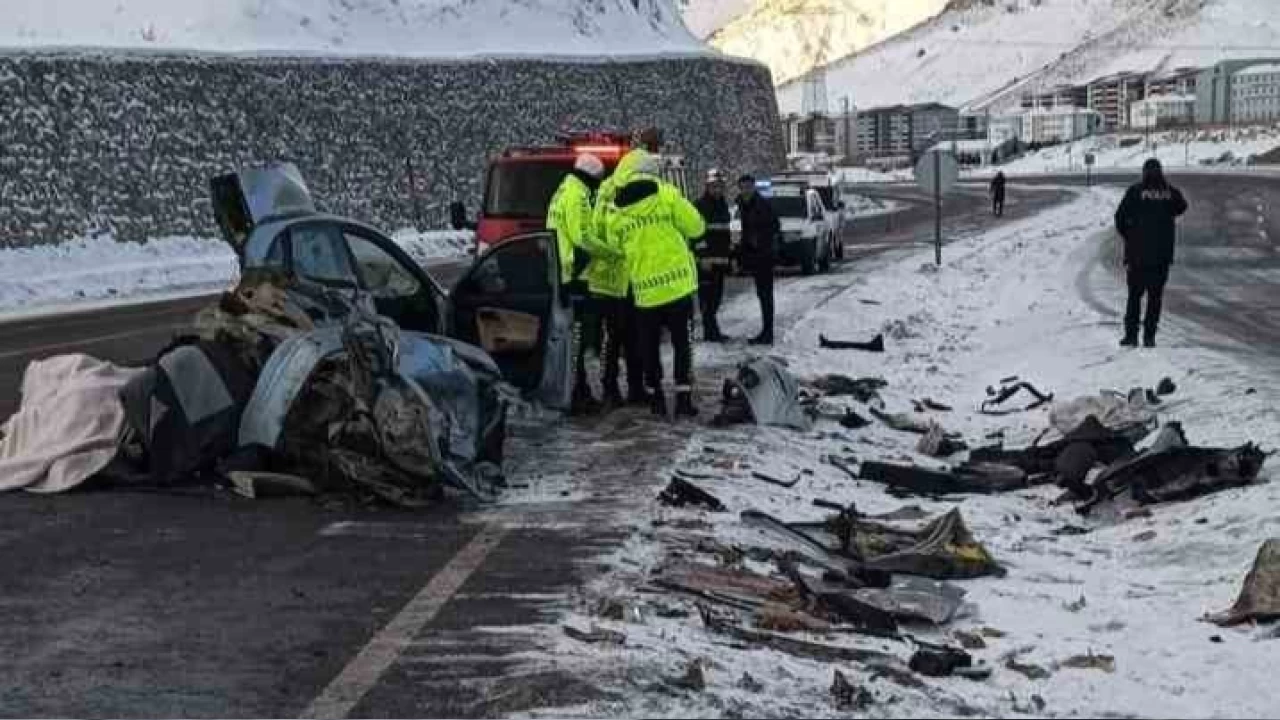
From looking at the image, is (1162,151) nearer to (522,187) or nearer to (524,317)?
(522,187)

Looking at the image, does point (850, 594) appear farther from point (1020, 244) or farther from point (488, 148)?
point (488, 148)

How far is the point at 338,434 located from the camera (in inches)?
342

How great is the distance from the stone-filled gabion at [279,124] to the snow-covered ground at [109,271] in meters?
0.61

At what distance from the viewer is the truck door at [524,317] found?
1123 centimetres

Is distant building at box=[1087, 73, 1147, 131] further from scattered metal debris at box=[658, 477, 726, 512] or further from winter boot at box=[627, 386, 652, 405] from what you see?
scattered metal debris at box=[658, 477, 726, 512]

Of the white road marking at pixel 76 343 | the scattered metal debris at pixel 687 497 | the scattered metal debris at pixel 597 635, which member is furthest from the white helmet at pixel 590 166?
the white road marking at pixel 76 343

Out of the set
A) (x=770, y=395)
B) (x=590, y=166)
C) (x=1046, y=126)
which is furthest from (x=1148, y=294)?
(x=1046, y=126)

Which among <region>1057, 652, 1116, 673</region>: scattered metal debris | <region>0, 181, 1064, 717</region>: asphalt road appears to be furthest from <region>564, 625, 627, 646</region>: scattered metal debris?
<region>1057, 652, 1116, 673</region>: scattered metal debris

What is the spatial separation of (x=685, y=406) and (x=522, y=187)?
714cm

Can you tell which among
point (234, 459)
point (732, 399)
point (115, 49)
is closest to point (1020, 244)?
point (115, 49)

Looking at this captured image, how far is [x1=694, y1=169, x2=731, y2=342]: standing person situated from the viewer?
1742 centimetres

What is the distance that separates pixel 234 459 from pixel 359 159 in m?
35.5

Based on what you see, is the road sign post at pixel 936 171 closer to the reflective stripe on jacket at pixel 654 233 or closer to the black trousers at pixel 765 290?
the black trousers at pixel 765 290

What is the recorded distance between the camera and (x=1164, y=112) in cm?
18100
